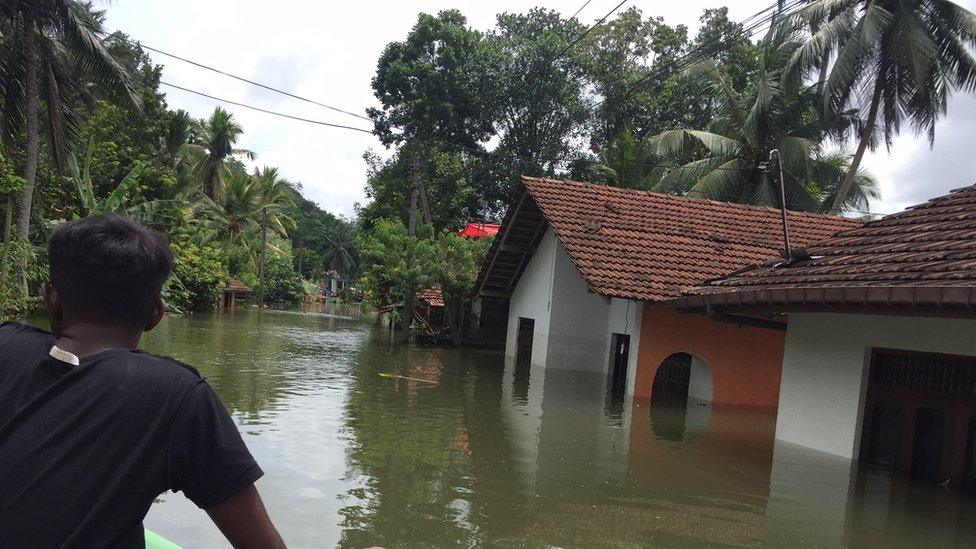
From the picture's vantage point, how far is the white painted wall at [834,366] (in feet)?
28.1

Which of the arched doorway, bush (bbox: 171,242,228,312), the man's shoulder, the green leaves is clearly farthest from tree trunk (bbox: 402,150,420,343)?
the man's shoulder

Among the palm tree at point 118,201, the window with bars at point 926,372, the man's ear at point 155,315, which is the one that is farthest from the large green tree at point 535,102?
the man's ear at point 155,315

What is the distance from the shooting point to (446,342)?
1081 inches

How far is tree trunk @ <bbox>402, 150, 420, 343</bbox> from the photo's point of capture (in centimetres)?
2670

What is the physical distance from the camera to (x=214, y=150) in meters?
41.4

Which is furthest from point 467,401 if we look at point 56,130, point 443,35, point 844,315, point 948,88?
point 443,35

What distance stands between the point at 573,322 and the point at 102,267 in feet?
58.9

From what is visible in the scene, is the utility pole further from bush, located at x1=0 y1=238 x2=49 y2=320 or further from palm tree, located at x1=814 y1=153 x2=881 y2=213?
palm tree, located at x1=814 y1=153 x2=881 y2=213

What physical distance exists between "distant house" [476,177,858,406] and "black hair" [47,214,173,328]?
39.9ft

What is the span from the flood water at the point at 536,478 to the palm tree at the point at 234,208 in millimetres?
29007

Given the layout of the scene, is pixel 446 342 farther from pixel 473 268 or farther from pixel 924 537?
pixel 924 537

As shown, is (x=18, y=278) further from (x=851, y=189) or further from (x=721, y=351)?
(x=851, y=189)

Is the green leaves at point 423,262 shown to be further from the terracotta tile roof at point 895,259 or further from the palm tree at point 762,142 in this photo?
the terracotta tile roof at point 895,259

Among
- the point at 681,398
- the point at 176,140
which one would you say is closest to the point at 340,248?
the point at 176,140
